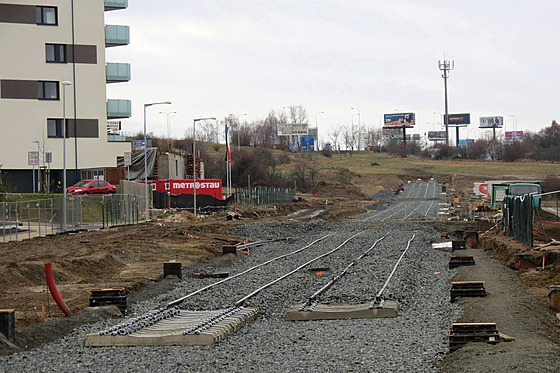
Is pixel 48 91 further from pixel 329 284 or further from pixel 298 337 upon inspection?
pixel 298 337

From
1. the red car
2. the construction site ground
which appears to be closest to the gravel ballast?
the construction site ground

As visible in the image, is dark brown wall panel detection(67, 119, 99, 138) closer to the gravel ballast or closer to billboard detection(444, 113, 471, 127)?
the gravel ballast

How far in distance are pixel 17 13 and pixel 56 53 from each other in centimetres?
426

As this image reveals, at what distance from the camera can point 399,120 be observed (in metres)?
189

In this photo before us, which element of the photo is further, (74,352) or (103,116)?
(103,116)

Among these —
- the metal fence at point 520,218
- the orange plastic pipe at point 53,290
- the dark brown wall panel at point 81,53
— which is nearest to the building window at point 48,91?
the dark brown wall panel at point 81,53

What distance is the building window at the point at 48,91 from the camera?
60125 millimetres

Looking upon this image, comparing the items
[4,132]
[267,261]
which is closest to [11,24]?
[4,132]

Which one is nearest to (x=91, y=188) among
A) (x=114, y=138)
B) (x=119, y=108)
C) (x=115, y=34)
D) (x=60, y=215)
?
(x=114, y=138)

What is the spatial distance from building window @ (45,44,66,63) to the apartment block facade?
0.08 meters

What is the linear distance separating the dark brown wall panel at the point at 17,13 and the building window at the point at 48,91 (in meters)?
5.04

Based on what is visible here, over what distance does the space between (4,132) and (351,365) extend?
54093mm

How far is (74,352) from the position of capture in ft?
41.7

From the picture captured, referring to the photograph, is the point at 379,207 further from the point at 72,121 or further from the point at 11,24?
the point at 11,24
